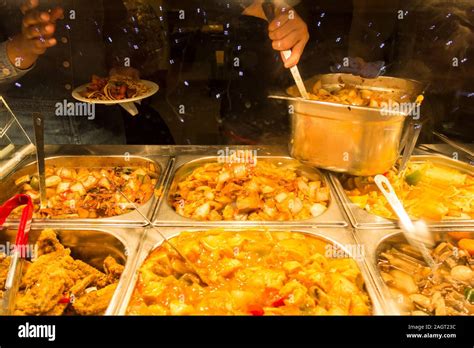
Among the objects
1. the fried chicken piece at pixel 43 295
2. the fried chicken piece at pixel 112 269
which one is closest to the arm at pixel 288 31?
the fried chicken piece at pixel 112 269

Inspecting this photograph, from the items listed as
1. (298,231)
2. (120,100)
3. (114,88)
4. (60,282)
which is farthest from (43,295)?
(298,231)

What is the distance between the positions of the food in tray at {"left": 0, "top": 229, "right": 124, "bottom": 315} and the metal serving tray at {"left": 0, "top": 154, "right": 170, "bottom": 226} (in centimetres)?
19

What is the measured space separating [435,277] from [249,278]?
36.3 inches

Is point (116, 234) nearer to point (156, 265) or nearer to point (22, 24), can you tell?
point (156, 265)

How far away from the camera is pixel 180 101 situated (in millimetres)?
2920

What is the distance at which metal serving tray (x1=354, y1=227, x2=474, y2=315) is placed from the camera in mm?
1692

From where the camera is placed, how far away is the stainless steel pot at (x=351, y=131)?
222 cm

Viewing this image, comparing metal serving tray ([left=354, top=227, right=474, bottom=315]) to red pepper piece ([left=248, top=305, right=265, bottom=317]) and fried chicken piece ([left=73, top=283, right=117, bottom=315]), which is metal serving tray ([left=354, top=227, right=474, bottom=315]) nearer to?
red pepper piece ([left=248, top=305, right=265, bottom=317])

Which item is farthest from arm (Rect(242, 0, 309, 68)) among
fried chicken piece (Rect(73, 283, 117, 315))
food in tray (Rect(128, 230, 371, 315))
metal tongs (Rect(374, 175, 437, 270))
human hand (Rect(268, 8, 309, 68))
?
fried chicken piece (Rect(73, 283, 117, 315))

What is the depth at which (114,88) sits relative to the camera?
2252 millimetres

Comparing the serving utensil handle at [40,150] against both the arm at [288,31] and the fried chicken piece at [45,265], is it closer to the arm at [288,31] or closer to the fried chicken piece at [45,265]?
the fried chicken piece at [45,265]

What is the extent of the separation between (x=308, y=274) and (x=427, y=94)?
165cm

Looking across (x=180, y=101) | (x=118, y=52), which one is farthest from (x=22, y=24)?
(x=180, y=101)

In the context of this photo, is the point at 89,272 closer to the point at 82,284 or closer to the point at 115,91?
the point at 82,284
